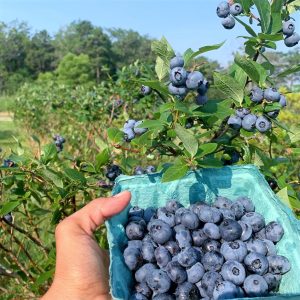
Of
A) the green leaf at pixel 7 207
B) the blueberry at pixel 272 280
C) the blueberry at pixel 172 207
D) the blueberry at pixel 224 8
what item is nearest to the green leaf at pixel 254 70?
the blueberry at pixel 224 8

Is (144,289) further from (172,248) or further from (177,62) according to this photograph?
(177,62)

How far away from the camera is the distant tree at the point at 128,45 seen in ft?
151

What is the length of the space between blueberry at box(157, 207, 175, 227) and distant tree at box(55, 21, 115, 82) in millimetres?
34826

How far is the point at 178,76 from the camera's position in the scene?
3.67 feet

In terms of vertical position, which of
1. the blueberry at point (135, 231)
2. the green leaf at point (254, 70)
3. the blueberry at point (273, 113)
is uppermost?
the green leaf at point (254, 70)

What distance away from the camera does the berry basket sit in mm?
1139

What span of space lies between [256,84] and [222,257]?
0.50 meters

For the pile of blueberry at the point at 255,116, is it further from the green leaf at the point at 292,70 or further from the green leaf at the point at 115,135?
the green leaf at the point at 115,135

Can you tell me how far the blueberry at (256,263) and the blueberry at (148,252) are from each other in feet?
0.78

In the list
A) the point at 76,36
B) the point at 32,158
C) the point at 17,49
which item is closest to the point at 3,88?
the point at 17,49

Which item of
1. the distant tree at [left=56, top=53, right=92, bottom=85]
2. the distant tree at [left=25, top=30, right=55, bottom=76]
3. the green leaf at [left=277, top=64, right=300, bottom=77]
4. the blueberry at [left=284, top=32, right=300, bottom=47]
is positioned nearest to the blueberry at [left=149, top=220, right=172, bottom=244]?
the green leaf at [left=277, top=64, right=300, bottom=77]

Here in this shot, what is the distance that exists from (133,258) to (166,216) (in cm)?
15

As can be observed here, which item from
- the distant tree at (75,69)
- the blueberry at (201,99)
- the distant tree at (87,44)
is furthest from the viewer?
the distant tree at (87,44)

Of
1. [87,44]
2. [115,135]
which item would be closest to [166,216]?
[115,135]
